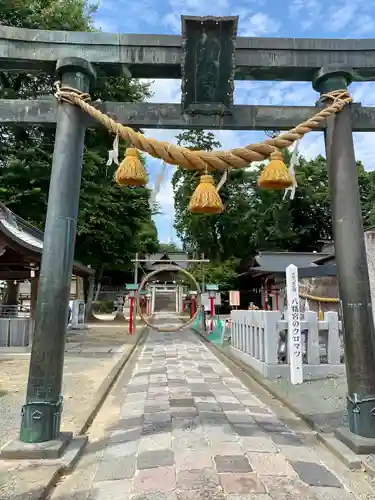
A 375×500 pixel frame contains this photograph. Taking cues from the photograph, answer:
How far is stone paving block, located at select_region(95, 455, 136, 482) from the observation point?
3.73m

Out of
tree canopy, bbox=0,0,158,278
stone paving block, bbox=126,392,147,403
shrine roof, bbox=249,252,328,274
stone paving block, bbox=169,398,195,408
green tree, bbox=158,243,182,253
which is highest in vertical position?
green tree, bbox=158,243,182,253

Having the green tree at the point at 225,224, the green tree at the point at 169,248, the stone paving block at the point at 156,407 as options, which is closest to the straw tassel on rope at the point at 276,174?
the stone paving block at the point at 156,407

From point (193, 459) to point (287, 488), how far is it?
3.09ft

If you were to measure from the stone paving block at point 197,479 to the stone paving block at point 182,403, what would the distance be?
2.52 meters

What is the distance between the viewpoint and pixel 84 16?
18.5m

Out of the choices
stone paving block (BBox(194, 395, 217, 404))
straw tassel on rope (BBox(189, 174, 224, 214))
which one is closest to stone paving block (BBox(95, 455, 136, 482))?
straw tassel on rope (BBox(189, 174, 224, 214))

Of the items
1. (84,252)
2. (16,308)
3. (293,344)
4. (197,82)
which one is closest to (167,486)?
(197,82)

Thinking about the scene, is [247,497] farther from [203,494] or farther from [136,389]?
[136,389]

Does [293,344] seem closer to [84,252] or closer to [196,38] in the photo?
[196,38]

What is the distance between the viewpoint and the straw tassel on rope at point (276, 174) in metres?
4.22

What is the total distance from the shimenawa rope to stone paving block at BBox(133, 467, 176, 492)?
9.21 feet

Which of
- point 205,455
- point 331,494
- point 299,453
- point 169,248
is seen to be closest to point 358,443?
point 299,453

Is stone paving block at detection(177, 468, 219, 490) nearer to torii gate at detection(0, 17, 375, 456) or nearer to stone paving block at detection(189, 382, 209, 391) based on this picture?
A: torii gate at detection(0, 17, 375, 456)

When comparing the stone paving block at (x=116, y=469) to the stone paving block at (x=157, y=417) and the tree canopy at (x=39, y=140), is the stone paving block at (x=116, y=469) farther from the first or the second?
the tree canopy at (x=39, y=140)
